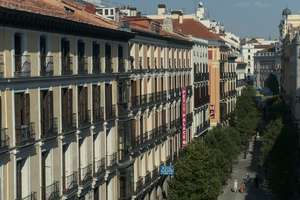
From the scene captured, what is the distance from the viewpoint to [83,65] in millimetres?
41938

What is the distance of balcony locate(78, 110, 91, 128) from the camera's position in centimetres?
4121

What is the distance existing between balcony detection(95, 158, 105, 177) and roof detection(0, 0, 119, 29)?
8.12 m

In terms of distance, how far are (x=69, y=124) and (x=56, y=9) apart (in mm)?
6255

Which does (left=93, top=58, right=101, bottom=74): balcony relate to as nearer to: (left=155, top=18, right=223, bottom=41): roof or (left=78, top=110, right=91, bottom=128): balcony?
(left=78, top=110, right=91, bottom=128): balcony

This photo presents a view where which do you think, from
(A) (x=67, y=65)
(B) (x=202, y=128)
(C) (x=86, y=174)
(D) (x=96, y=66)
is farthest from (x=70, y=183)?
(B) (x=202, y=128)

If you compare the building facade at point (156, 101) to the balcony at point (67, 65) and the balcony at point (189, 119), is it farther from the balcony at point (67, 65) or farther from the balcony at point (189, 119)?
the balcony at point (67, 65)

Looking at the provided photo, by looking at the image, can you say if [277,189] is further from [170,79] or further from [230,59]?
[230,59]

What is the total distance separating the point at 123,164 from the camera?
50.1m

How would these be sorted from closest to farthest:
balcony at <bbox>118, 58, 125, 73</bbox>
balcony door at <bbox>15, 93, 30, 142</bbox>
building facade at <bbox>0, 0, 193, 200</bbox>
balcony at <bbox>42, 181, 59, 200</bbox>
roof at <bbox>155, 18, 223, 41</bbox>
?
building facade at <bbox>0, 0, 193, 200</bbox>, balcony door at <bbox>15, 93, 30, 142</bbox>, balcony at <bbox>42, 181, 59, 200</bbox>, balcony at <bbox>118, 58, 125, 73</bbox>, roof at <bbox>155, 18, 223, 41</bbox>

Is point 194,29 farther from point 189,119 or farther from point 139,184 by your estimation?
point 139,184

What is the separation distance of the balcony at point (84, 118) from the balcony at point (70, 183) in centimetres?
300

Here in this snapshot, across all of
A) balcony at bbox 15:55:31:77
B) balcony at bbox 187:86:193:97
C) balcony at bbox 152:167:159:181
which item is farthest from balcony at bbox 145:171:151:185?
balcony at bbox 15:55:31:77

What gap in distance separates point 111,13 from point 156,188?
15663 mm

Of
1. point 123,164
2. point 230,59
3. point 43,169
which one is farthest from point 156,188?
point 230,59
